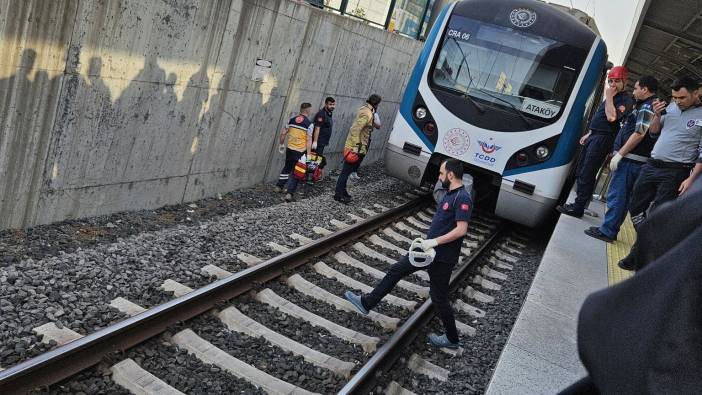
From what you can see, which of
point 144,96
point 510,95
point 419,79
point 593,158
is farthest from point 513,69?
point 144,96

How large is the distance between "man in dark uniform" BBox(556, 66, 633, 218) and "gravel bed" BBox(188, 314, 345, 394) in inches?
244

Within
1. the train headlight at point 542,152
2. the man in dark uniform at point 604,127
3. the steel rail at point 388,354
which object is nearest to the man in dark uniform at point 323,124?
the train headlight at point 542,152

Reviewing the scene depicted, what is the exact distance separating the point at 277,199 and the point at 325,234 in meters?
2.15

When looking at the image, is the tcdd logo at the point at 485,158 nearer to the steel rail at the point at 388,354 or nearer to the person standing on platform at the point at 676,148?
the person standing on platform at the point at 676,148

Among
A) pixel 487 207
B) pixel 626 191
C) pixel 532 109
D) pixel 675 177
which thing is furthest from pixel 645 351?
pixel 487 207

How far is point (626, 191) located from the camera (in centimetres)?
855

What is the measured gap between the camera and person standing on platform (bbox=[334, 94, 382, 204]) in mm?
10773

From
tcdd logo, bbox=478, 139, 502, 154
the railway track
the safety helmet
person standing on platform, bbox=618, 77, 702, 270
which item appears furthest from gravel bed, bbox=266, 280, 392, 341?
tcdd logo, bbox=478, 139, 502, 154

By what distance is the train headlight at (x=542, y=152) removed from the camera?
10.1 meters

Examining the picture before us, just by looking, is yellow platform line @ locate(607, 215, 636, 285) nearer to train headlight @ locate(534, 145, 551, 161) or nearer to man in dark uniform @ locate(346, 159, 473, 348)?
train headlight @ locate(534, 145, 551, 161)

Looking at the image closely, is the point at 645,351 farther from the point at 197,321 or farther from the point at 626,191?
the point at 626,191

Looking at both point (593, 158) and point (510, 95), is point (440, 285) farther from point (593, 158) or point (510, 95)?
point (510, 95)

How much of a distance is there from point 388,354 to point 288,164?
5817mm

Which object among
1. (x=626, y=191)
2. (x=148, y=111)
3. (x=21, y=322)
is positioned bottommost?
(x=21, y=322)
